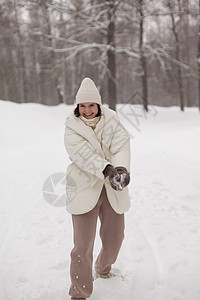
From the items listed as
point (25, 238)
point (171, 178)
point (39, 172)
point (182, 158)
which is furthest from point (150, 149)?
point (25, 238)

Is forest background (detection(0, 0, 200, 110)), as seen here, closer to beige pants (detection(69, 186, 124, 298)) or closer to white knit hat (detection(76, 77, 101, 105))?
white knit hat (detection(76, 77, 101, 105))

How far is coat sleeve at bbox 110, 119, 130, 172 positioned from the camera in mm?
2324

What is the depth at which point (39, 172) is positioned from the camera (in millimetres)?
6949

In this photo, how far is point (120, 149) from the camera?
239 cm

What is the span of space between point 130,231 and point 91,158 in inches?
75.9

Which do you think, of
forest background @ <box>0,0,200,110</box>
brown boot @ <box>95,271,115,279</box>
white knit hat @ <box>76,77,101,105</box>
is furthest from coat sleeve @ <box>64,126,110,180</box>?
forest background @ <box>0,0,200,110</box>

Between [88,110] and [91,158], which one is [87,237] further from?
[88,110]

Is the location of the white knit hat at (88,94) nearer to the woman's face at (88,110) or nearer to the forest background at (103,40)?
the woman's face at (88,110)

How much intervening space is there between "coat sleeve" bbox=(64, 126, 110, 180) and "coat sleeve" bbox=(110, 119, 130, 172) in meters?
0.13

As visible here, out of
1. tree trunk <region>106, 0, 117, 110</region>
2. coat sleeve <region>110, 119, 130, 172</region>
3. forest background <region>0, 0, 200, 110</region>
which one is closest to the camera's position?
coat sleeve <region>110, 119, 130, 172</region>

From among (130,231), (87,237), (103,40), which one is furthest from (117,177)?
(103,40)

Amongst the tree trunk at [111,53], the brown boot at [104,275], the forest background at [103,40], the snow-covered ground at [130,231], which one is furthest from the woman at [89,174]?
the tree trunk at [111,53]

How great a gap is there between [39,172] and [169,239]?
419cm

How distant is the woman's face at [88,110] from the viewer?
2393 mm
